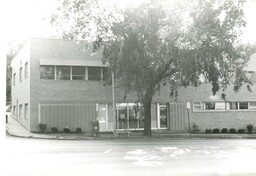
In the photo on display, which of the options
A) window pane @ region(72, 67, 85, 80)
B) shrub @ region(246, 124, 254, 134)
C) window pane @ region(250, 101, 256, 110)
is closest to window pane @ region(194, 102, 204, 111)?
shrub @ region(246, 124, 254, 134)

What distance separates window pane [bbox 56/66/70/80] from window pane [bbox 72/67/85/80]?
51 cm

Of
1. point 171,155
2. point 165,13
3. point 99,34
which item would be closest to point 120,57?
point 99,34

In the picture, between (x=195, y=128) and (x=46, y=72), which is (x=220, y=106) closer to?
(x=195, y=128)

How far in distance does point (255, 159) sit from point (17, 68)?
2749 cm

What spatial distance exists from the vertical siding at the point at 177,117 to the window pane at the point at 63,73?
32.2ft

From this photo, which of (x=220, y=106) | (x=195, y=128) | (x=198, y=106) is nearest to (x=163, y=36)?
(x=195, y=128)

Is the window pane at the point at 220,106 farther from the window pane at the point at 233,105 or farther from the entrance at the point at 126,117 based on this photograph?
the entrance at the point at 126,117

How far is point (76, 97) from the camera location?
102 feet

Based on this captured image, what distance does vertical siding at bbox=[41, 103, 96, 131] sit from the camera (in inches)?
1174

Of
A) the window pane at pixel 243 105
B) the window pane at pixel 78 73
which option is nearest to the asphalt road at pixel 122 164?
the window pane at pixel 78 73

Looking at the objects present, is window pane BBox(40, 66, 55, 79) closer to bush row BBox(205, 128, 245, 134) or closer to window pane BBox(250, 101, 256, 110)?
bush row BBox(205, 128, 245, 134)

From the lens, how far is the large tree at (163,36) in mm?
21016

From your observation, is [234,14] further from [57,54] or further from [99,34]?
[57,54]

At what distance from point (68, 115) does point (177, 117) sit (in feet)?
33.8
